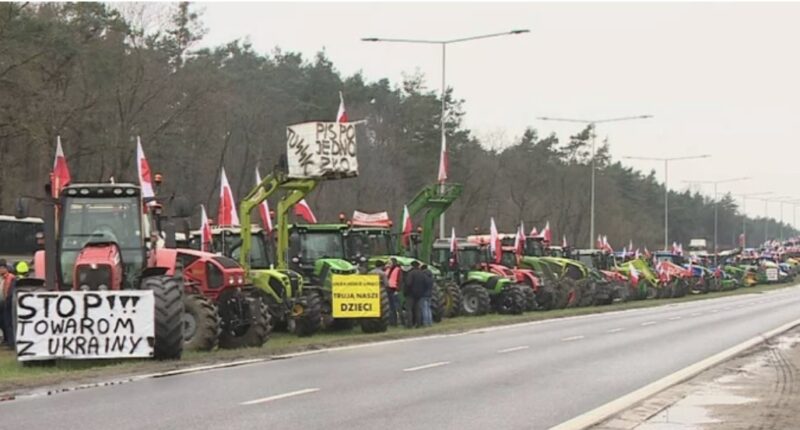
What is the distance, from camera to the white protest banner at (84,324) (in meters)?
17.1

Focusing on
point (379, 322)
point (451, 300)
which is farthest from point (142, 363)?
point (451, 300)

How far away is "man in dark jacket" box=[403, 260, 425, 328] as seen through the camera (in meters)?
28.4

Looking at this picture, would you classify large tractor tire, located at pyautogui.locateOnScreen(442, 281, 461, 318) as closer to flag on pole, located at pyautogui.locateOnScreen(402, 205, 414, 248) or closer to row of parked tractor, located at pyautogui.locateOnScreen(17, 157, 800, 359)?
row of parked tractor, located at pyautogui.locateOnScreen(17, 157, 800, 359)

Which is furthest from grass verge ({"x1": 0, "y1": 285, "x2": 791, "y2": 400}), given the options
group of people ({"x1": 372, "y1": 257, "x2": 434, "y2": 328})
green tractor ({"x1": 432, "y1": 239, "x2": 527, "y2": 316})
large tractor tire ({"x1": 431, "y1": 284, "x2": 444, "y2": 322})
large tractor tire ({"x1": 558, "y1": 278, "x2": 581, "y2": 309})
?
large tractor tire ({"x1": 558, "y1": 278, "x2": 581, "y2": 309})

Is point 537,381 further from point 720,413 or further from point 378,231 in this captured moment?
point 378,231

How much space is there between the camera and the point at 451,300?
3444 cm

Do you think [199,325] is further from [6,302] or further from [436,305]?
[436,305]

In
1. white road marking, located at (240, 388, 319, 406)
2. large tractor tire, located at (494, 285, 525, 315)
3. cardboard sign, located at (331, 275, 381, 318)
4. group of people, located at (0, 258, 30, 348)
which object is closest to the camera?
white road marking, located at (240, 388, 319, 406)

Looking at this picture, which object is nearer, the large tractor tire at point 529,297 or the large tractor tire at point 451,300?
the large tractor tire at point 451,300

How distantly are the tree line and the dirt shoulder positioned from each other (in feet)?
95.1

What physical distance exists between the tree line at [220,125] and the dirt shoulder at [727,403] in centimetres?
2898

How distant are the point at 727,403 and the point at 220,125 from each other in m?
51.7

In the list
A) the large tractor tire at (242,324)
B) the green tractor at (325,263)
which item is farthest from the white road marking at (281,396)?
the green tractor at (325,263)

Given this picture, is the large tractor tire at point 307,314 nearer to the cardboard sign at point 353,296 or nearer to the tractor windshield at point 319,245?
the cardboard sign at point 353,296
